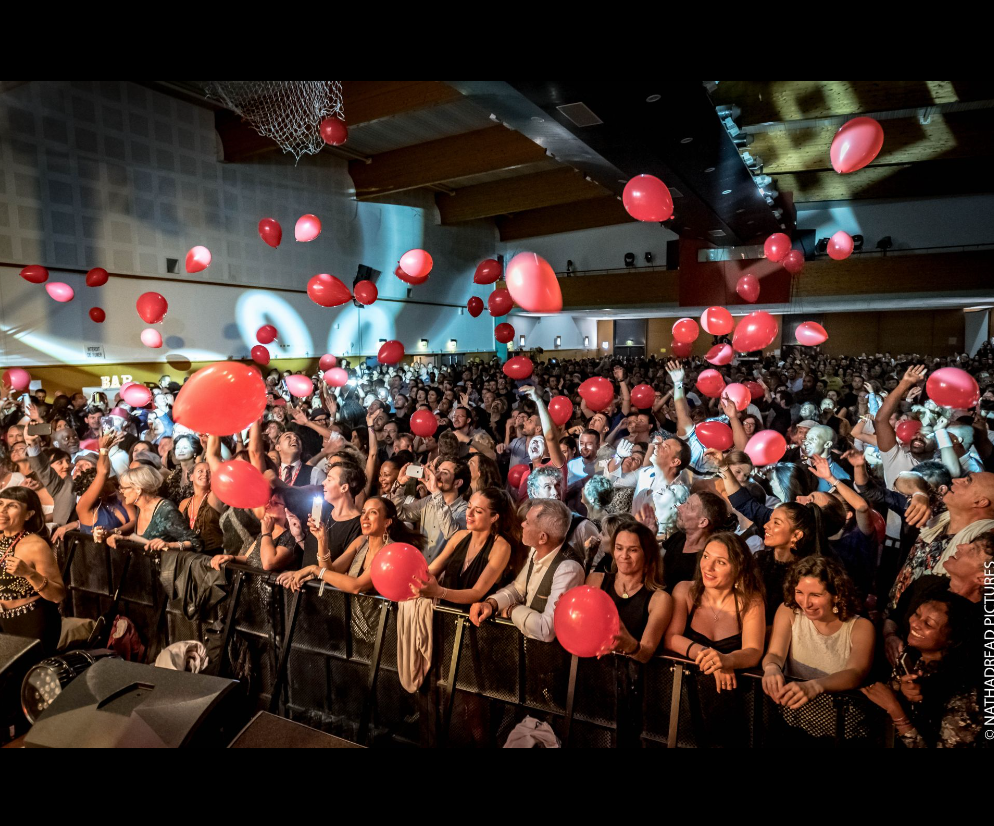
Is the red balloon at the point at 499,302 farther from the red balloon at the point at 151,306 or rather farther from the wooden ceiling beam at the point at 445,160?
the wooden ceiling beam at the point at 445,160

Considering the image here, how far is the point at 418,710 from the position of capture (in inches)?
91.5

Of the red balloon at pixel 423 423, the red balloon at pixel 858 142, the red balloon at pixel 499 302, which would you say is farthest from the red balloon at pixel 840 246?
the red balloon at pixel 423 423

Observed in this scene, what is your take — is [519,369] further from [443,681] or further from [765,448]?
[443,681]

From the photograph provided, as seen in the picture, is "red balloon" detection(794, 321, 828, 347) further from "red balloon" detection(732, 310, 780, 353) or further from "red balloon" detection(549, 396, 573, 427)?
"red balloon" detection(549, 396, 573, 427)

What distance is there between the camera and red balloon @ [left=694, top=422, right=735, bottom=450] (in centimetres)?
356

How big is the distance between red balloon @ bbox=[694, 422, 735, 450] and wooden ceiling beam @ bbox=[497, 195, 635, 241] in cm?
1318

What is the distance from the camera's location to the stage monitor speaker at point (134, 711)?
5.26ft

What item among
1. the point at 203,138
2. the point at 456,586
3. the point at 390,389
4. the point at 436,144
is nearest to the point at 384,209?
the point at 436,144

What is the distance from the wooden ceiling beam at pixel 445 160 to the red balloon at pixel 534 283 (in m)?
8.03

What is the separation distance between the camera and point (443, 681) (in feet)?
7.52

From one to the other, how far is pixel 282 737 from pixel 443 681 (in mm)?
691

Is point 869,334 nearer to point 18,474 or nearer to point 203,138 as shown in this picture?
point 203,138

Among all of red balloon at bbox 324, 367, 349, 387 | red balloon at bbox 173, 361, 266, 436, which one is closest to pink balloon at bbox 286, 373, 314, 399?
red balloon at bbox 324, 367, 349, 387

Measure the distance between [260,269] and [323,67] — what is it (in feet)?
37.6
